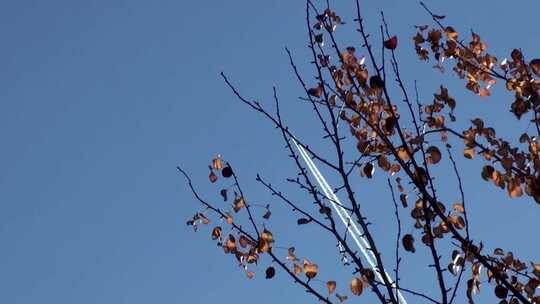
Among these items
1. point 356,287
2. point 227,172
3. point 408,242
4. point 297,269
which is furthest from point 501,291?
→ point 227,172

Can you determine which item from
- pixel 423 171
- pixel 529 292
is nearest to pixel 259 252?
pixel 423 171

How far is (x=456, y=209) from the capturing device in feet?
12.8

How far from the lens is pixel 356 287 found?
396 centimetres

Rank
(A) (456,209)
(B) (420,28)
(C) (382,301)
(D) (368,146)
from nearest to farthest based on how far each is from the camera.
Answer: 1. (C) (382,301)
2. (A) (456,209)
3. (D) (368,146)
4. (B) (420,28)

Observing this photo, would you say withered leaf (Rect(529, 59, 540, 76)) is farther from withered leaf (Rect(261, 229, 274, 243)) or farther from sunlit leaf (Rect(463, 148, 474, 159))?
withered leaf (Rect(261, 229, 274, 243))

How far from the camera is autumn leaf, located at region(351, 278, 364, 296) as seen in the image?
155 inches

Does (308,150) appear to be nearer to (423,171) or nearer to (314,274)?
(423,171)

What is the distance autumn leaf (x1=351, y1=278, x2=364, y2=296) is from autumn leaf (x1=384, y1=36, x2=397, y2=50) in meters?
1.23

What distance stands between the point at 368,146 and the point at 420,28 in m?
1.13

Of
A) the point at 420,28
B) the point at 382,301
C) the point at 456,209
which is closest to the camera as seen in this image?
the point at 382,301

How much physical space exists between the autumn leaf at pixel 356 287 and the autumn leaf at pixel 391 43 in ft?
4.04

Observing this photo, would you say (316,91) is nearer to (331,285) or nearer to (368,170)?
(368,170)

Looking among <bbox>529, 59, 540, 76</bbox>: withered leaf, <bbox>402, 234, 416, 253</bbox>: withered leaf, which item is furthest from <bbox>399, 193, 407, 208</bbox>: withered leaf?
<bbox>529, 59, 540, 76</bbox>: withered leaf

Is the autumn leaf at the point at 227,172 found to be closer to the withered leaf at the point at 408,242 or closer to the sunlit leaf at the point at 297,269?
the sunlit leaf at the point at 297,269
